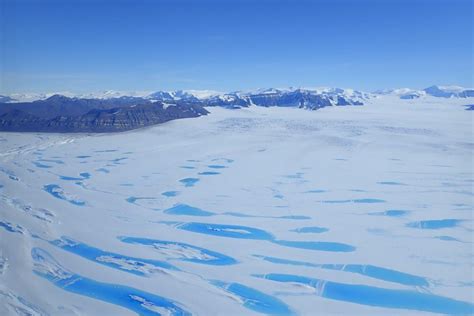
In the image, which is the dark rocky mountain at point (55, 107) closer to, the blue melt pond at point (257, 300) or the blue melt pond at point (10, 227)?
the blue melt pond at point (10, 227)

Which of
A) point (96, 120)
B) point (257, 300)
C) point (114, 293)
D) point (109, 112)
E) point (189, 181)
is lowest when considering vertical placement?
point (257, 300)

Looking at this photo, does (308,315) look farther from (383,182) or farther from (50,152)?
(50,152)

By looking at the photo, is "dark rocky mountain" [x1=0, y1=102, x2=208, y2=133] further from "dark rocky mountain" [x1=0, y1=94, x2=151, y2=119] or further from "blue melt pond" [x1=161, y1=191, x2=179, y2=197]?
"blue melt pond" [x1=161, y1=191, x2=179, y2=197]

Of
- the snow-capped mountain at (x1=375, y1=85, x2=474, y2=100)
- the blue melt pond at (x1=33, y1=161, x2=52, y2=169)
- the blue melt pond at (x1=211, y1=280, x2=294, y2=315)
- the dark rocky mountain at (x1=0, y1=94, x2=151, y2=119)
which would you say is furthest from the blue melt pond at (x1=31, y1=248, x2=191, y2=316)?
the snow-capped mountain at (x1=375, y1=85, x2=474, y2=100)

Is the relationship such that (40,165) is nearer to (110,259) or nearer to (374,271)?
(110,259)

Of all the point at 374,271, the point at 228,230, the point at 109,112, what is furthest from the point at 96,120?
the point at 374,271

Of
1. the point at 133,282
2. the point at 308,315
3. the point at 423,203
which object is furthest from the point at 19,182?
the point at 423,203

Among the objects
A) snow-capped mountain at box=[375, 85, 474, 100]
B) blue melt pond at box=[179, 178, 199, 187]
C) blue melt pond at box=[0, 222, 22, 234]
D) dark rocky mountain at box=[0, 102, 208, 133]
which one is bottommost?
blue melt pond at box=[0, 222, 22, 234]
